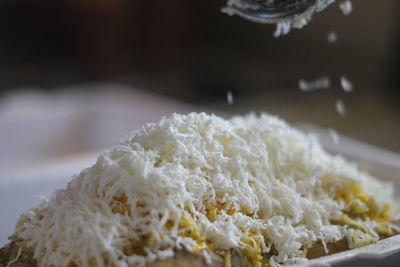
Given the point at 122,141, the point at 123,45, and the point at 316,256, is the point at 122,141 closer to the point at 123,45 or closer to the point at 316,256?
the point at 316,256

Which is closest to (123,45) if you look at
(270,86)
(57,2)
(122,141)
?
(57,2)

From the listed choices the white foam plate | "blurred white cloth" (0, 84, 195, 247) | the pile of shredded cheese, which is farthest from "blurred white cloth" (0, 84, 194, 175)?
the pile of shredded cheese

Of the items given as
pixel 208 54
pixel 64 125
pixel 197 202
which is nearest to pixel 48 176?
pixel 197 202

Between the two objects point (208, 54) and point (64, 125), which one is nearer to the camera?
point (64, 125)

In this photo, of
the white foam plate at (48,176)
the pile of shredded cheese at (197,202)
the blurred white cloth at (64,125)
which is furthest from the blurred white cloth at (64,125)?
the pile of shredded cheese at (197,202)

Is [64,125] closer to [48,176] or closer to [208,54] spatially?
[48,176]

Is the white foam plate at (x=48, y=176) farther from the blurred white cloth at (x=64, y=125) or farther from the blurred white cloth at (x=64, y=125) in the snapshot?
the blurred white cloth at (x=64, y=125)
